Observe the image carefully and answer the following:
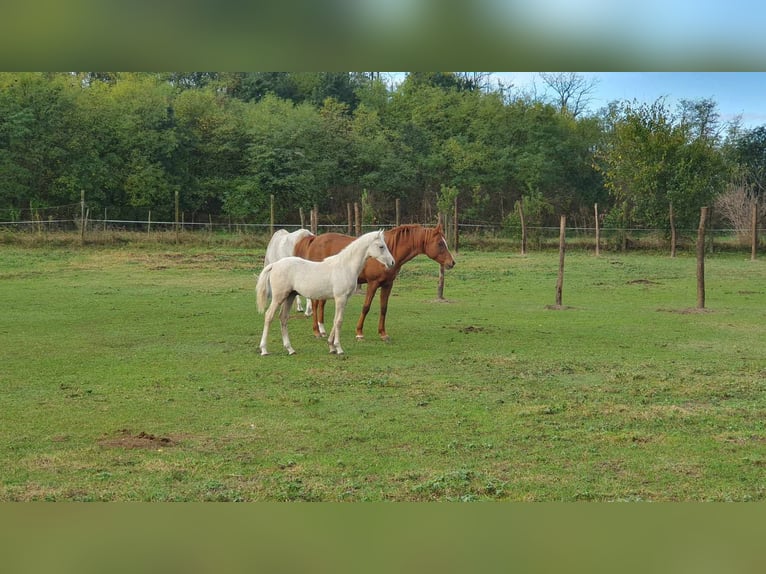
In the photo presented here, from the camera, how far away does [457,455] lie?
Result: 496 cm

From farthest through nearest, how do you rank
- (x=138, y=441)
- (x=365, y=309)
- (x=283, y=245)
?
(x=283, y=245) < (x=365, y=309) < (x=138, y=441)

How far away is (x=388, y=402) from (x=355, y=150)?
3018 centimetres

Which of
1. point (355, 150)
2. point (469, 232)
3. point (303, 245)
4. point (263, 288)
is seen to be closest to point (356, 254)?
point (263, 288)

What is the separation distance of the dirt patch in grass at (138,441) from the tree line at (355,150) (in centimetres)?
2235

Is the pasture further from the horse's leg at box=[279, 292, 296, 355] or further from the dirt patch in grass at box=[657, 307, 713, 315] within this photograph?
the horse's leg at box=[279, 292, 296, 355]

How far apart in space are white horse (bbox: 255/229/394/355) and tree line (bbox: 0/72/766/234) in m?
18.1

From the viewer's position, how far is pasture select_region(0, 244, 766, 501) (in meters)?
4.32

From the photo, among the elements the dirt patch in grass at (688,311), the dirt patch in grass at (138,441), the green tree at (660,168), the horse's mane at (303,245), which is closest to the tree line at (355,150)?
the green tree at (660,168)

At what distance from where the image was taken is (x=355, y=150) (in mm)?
36031

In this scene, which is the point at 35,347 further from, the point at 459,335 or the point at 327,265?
the point at 459,335

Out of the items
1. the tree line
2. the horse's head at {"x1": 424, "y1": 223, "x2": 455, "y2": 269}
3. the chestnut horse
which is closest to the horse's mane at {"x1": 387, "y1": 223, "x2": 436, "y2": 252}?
the chestnut horse

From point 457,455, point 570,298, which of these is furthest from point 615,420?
point 570,298

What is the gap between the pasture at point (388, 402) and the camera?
432 centimetres

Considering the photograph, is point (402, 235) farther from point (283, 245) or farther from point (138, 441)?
point (138, 441)
